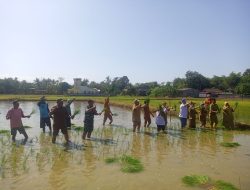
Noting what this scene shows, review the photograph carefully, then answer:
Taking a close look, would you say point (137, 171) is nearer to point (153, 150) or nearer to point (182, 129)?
point (153, 150)

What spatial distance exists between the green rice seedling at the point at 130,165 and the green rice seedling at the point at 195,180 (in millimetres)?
1443

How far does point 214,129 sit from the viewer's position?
18750 millimetres

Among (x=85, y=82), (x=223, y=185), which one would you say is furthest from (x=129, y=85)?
(x=223, y=185)

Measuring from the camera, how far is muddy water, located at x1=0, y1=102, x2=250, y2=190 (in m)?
8.60

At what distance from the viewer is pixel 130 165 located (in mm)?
10055

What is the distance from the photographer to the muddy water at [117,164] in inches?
339

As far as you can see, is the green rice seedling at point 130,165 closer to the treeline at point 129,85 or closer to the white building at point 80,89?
the treeline at point 129,85

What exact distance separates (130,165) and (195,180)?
216cm

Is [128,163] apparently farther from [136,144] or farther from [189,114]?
[189,114]

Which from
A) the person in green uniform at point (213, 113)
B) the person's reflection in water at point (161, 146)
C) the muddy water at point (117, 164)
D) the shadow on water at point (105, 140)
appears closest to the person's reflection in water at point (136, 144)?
the muddy water at point (117, 164)

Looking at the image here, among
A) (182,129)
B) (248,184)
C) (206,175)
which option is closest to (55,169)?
(206,175)

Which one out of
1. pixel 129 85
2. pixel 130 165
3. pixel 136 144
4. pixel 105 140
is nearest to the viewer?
pixel 130 165

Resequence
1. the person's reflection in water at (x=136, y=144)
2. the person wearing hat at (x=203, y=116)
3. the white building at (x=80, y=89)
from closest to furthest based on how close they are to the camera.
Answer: the person's reflection in water at (x=136, y=144)
the person wearing hat at (x=203, y=116)
the white building at (x=80, y=89)

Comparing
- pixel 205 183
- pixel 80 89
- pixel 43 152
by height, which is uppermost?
pixel 80 89
